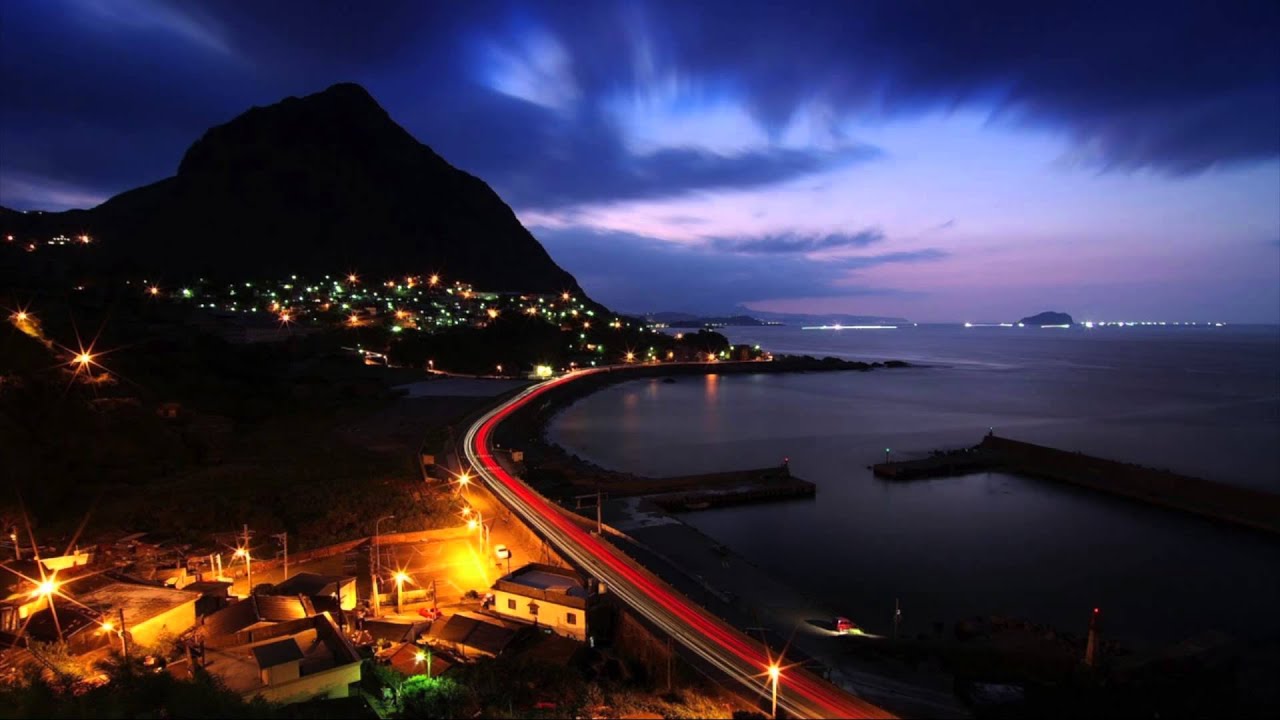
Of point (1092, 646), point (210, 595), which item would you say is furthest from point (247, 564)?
point (1092, 646)

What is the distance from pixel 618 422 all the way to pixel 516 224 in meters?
111

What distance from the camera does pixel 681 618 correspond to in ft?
35.1

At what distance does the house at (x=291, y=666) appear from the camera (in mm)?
8672

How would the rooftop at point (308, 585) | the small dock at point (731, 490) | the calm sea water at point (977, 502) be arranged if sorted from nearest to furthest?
the rooftop at point (308, 585) < the calm sea water at point (977, 502) < the small dock at point (731, 490)

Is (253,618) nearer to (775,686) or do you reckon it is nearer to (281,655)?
(281,655)

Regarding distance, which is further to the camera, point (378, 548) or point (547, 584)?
point (378, 548)

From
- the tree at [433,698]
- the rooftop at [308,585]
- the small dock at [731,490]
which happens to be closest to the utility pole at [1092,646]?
the tree at [433,698]

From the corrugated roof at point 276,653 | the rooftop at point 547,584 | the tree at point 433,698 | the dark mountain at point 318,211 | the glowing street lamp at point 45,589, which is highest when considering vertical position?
the dark mountain at point 318,211

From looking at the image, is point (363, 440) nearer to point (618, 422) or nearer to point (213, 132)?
point (618, 422)

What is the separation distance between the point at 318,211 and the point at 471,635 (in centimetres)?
11352

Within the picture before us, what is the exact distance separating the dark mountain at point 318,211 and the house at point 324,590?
8020cm

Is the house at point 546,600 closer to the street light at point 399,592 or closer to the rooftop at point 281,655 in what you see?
the street light at point 399,592

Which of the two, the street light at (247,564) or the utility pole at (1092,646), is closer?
the utility pole at (1092,646)

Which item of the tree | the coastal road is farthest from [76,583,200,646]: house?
the coastal road
